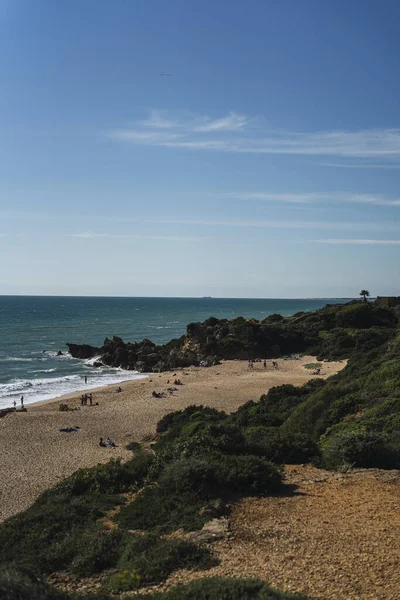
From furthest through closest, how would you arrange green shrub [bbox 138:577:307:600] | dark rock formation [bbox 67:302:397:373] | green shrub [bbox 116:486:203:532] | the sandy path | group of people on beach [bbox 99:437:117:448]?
dark rock formation [bbox 67:302:397:373] → group of people on beach [bbox 99:437:117:448] → green shrub [bbox 116:486:203:532] → the sandy path → green shrub [bbox 138:577:307:600]

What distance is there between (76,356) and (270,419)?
1713 inches

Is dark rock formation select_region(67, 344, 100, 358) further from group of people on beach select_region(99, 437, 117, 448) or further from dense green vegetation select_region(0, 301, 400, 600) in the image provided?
dense green vegetation select_region(0, 301, 400, 600)

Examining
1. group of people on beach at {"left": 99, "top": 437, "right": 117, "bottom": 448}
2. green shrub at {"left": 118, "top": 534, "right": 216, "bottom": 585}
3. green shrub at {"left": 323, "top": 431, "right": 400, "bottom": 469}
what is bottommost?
group of people on beach at {"left": 99, "top": 437, "right": 117, "bottom": 448}

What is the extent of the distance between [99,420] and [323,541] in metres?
21.9

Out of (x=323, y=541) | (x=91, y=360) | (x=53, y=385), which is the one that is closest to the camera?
(x=323, y=541)

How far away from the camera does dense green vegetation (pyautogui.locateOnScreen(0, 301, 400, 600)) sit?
754cm

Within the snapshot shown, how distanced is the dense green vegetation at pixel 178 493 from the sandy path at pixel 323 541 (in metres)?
0.49

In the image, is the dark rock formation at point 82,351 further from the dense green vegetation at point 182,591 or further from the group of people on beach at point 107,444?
the dense green vegetation at point 182,591

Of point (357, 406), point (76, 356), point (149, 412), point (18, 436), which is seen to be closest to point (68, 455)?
point (18, 436)

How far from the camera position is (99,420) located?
28.5 meters

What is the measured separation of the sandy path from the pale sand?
9722 millimetres

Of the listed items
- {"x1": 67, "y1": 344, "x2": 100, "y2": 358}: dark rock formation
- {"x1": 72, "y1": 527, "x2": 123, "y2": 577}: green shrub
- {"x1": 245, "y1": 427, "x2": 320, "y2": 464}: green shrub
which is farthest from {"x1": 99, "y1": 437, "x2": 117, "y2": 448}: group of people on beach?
{"x1": 67, "y1": 344, "x2": 100, "y2": 358}: dark rock formation

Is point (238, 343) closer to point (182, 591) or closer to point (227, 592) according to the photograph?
point (182, 591)

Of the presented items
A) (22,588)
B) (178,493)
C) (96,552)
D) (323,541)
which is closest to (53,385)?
(178,493)
